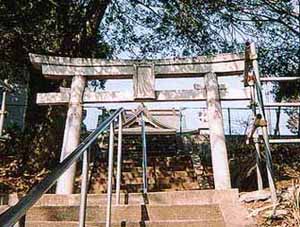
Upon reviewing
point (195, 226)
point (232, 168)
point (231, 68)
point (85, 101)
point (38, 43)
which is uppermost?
point (38, 43)

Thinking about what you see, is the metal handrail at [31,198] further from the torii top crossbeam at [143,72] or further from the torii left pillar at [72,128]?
the torii top crossbeam at [143,72]

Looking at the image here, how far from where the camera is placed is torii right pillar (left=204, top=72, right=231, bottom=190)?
461 centimetres

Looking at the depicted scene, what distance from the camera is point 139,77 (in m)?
5.32

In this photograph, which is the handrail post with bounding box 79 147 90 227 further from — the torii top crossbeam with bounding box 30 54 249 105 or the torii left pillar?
the torii top crossbeam with bounding box 30 54 249 105

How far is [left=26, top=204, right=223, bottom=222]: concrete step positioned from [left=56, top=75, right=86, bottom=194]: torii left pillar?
1.16m

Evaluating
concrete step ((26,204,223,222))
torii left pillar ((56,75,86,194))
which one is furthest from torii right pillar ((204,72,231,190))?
torii left pillar ((56,75,86,194))

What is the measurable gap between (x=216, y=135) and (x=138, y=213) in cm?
184

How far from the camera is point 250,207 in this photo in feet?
11.9

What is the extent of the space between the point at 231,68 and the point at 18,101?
9533mm

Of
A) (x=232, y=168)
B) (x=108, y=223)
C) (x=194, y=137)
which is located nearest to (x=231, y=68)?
(x=232, y=168)

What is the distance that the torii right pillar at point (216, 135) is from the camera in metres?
4.61

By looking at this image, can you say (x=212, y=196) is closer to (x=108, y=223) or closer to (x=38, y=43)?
(x=108, y=223)

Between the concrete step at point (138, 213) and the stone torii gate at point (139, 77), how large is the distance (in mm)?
1596

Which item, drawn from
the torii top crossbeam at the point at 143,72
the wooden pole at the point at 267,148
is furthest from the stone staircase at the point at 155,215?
the torii top crossbeam at the point at 143,72
